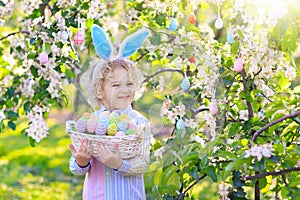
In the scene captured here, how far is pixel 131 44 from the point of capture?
2.24 metres

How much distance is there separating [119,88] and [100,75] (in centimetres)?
8

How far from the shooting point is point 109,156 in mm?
2154

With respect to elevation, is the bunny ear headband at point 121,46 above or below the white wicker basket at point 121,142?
above

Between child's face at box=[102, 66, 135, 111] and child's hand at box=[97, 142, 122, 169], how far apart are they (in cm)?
14

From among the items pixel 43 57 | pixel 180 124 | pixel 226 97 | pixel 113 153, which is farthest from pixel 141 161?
pixel 43 57

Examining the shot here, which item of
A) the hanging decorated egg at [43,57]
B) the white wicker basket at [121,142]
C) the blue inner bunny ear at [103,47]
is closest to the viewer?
the white wicker basket at [121,142]

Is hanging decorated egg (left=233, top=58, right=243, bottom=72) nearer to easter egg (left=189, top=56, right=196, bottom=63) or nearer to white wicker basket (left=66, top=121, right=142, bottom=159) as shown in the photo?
easter egg (left=189, top=56, right=196, bottom=63)

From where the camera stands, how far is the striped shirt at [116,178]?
2223 mm

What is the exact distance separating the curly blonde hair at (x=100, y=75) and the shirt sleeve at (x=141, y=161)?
5.9 inches

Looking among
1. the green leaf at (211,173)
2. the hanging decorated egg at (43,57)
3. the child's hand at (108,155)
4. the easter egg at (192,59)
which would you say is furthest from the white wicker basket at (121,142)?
the hanging decorated egg at (43,57)

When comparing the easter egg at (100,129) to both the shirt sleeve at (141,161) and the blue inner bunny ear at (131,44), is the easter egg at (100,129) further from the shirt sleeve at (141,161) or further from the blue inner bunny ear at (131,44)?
the blue inner bunny ear at (131,44)

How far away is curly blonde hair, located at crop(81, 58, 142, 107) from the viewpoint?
2.23 meters

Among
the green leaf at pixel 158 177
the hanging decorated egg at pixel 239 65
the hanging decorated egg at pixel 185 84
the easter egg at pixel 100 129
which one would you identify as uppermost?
the hanging decorated egg at pixel 239 65

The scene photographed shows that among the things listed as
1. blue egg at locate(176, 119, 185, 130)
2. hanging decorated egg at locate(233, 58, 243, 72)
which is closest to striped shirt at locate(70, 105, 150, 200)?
blue egg at locate(176, 119, 185, 130)
